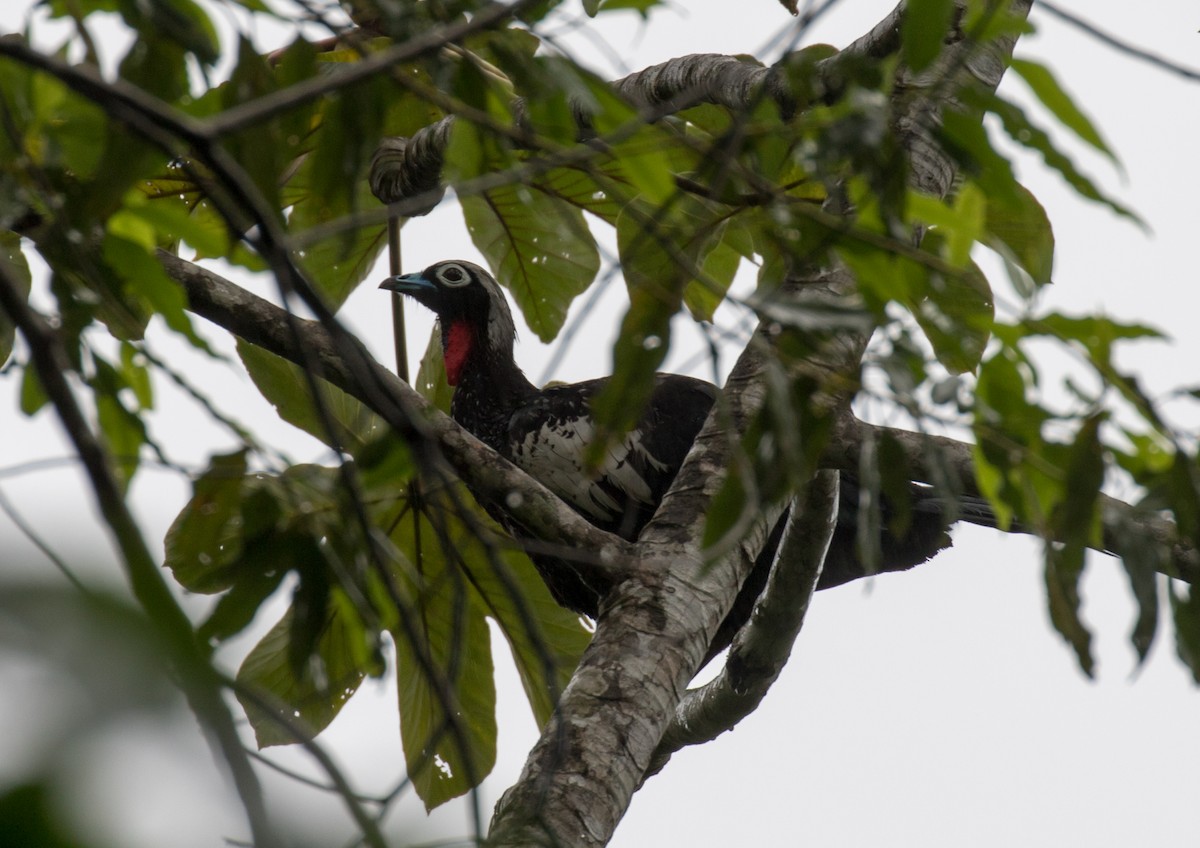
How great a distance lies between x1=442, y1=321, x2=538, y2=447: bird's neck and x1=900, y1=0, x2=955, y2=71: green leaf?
3399 mm

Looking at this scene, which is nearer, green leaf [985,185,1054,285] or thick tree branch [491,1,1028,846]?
→ thick tree branch [491,1,1028,846]

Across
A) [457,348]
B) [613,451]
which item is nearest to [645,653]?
[613,451]

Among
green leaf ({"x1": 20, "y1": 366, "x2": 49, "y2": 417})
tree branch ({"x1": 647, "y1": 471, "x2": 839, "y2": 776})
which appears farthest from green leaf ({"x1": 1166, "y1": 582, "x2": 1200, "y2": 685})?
green leaf ({"x1": 20, "y1": 366, "x2": 49, "y2": 417})

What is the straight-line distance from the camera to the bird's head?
16.6 ft

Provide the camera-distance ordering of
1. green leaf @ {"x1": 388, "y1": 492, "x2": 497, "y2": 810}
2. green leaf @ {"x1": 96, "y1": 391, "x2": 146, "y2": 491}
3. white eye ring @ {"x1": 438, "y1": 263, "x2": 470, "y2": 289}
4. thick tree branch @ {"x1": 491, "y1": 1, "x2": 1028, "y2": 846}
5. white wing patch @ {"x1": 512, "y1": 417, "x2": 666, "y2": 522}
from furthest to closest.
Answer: white eye ring @ {"x1": 438, "y1": 263, "x2": 470, "y2": 289} < white wing patch @ {"x1": 512, "y1": 417, "x2": 666, "y2": 522} < green leaf @ {"x1": 388, "y1": 492, "x2": 497, "y2": 810} < thick tree branch @ {"x1": 491, "y1": 1, "x2": 1028, "y2": 846} < green leaf @ {"x1": 96, "y1": 391, "x2": 146, "y2": 491}

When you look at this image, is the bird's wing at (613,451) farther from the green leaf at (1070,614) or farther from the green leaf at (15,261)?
the green leaf at (1070,614)

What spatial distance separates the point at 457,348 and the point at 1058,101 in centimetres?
377

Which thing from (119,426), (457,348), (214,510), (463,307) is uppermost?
(463,307)

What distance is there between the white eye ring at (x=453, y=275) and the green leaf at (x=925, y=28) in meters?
4.04

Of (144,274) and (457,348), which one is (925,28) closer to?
(144,274)

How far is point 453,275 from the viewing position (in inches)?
210

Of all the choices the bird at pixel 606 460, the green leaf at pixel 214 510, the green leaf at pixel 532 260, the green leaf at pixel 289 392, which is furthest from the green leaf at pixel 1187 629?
the green leaf at pixel 532 260

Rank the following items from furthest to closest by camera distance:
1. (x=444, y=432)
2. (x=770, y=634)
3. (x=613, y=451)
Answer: (x=613, y=451), (x=770, y=634), (x=444, y=432)

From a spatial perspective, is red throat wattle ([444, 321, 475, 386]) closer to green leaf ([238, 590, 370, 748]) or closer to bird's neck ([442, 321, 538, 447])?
bird's neck ([442, 321, 538, 447])
